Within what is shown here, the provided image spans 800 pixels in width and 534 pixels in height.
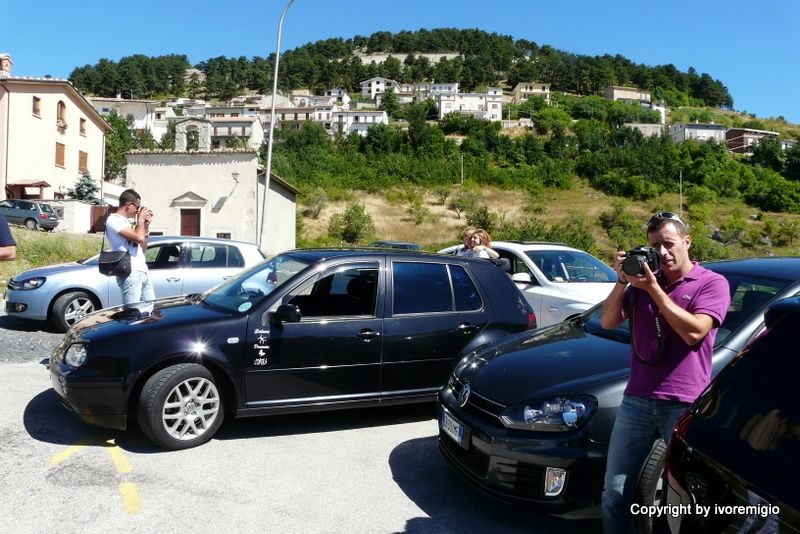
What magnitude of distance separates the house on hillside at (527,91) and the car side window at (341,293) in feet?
520

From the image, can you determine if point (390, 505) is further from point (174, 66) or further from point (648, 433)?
point (174, 66)

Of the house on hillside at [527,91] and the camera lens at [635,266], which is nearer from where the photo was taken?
the camera lens at [635,266]

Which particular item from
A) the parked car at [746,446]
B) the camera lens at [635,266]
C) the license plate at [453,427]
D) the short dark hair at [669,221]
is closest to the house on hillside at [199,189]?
the license plate at [453,427]

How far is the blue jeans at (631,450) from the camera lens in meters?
2.66

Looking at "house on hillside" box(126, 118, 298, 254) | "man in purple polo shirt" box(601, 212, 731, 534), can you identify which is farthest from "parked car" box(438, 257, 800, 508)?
"house on hillside" box(126, 118, 298, 254)

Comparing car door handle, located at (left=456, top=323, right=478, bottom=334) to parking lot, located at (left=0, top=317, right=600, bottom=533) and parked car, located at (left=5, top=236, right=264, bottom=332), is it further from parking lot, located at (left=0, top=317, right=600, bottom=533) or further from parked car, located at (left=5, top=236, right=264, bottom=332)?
parked car, located at (left=5, top=236, right=264, bottom=332)

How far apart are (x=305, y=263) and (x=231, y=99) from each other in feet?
550

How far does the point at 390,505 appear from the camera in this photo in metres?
3.78

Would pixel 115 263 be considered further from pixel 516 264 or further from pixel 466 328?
pixel 516 264

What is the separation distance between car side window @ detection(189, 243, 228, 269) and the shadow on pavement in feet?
19.4

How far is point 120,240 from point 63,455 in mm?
2629

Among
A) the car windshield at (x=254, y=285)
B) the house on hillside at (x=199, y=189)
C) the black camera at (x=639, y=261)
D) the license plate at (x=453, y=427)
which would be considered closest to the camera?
the black camera at (x=639, y=261)

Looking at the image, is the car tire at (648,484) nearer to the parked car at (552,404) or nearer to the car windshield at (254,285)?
the parked car at (552,404)

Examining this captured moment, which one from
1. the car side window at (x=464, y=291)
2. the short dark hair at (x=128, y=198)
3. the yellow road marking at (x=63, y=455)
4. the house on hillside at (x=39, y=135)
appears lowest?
the yellow road marking at (x=63, y=455)
